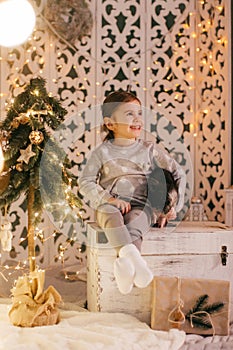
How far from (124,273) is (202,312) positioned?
1.35 feet

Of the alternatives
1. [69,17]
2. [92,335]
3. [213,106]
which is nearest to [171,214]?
[92,335]

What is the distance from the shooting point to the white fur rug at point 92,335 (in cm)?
199

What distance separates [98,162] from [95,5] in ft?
5.96

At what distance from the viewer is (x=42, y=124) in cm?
228

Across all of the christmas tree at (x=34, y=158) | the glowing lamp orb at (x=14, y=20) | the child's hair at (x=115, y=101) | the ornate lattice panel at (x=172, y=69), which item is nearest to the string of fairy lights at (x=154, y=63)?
the ornate lattice panel at (x=172, y=69)

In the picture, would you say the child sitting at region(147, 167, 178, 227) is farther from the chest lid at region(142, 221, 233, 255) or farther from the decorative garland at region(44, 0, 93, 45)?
the decorative garland at region(44, 0, 93, 45)

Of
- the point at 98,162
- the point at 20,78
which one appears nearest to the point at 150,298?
the point at 98,162

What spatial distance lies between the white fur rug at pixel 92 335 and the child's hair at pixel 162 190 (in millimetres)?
533

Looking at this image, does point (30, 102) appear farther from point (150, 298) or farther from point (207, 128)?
point (207, 128)

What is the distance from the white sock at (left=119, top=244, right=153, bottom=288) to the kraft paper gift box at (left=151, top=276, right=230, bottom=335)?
0.18 meters

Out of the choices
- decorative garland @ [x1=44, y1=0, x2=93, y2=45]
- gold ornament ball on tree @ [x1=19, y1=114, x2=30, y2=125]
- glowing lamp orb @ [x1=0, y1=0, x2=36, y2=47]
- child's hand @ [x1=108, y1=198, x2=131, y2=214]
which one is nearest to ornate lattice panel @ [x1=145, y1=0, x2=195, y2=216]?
decorative garland @ [x1=44, y1=0, x2=93, y2=45]

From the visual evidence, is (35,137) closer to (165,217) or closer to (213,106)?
(165,217)

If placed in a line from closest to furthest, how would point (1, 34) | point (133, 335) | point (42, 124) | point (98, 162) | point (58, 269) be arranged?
1. point (133, 335)
2. point (42, 124)
3. point (98, 162)
4. point (1, 34)
5. point (58, 269)

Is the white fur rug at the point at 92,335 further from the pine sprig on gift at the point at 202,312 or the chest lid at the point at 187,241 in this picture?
the chest lid at the point at 187,241
